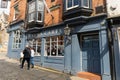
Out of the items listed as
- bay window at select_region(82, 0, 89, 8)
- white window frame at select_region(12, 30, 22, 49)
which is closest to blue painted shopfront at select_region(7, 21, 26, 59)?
white window frame at select_region(12, 30, 22, 49)

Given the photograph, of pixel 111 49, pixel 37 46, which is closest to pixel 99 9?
pixel 111 49

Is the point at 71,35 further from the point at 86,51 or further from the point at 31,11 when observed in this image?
the point at 31,11

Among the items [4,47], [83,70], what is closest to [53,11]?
[83,70]

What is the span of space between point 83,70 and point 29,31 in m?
7.68

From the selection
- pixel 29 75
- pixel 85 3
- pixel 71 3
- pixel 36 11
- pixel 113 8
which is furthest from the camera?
pixel 36 11

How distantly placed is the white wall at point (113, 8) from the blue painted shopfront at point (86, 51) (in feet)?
1.88

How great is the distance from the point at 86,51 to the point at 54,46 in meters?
3.39

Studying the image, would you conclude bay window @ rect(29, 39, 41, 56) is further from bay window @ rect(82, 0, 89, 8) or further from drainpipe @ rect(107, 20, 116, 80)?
drainpipe @ rect(107, 20, 116, 80)

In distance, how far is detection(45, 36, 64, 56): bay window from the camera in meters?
12.9

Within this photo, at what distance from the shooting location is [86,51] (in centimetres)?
1112

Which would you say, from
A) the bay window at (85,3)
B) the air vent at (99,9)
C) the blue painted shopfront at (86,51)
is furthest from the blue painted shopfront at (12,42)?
the air vent at (99,9)

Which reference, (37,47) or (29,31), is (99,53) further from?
(29,31)

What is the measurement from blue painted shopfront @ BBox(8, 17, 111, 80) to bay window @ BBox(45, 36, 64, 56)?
0.36 meters

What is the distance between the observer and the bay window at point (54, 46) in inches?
508
